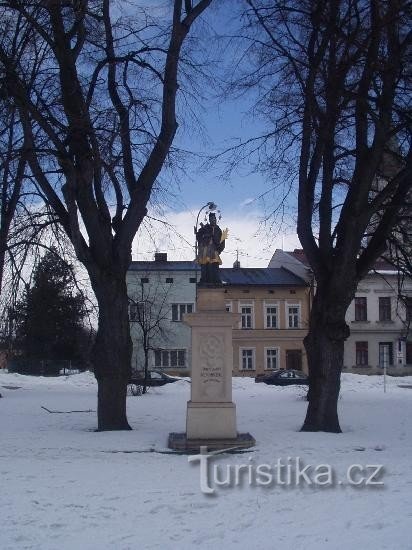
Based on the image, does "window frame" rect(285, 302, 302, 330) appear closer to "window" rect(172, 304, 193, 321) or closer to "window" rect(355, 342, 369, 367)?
"window" rect(355, 342, 369, 367)

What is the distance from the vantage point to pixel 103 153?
13.3m

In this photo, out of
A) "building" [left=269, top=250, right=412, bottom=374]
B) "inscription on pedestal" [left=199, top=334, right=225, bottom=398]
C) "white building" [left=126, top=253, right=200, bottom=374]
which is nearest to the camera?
"inscription on pedestal" [left=199, top=334, right=225, bottom=398]

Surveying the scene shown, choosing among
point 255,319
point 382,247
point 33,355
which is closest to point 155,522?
point 382,247

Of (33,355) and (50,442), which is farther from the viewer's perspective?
(33,355)

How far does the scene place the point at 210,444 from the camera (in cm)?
1178

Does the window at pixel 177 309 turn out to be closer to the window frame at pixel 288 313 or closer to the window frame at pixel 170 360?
the window frame at pixel 170 360

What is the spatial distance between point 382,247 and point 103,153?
6.04 m

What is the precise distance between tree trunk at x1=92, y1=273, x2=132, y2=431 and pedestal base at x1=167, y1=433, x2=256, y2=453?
2.10 metres

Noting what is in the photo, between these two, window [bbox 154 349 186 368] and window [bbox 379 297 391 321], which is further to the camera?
window [bbox 379 297 391 321]

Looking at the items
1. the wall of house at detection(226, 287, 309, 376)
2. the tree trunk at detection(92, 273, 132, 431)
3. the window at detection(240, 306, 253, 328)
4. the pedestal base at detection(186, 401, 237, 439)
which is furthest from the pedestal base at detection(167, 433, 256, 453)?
the window at detection(240, 306, 253, 328)

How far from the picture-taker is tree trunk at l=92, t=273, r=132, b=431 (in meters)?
13.9

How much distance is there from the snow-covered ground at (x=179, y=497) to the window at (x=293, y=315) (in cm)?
3834

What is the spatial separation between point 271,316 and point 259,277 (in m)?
3.23

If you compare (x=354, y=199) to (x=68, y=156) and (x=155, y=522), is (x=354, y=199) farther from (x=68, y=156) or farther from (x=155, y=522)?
(x=155, y=522)
